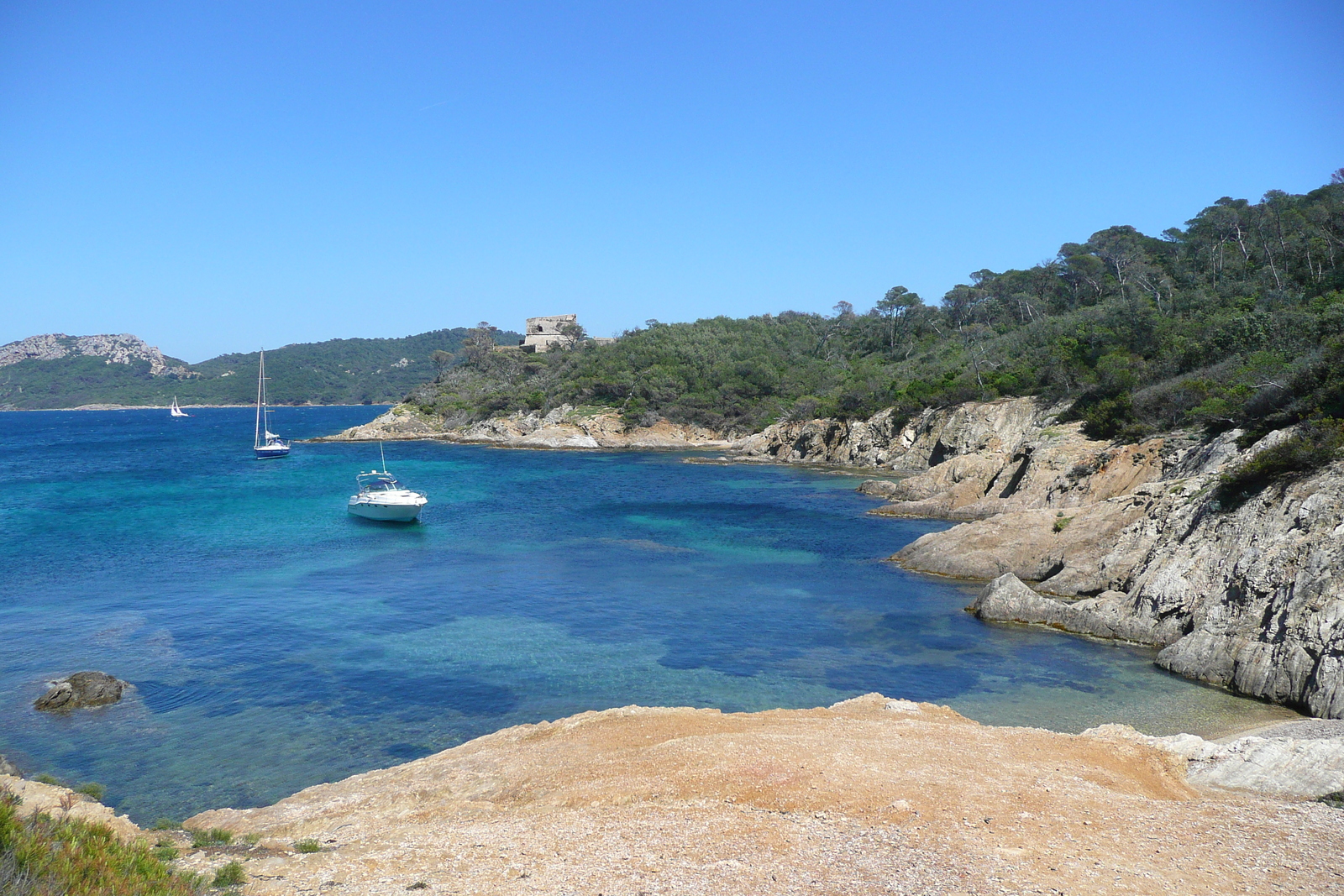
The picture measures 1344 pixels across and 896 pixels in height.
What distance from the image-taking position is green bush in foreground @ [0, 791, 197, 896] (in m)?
6.13

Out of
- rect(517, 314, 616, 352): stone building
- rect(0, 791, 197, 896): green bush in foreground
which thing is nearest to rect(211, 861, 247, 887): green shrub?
rect(0, 791, 197, 896): green bush in foreground

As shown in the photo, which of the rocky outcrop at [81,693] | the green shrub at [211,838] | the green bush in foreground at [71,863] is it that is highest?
the green bush in foreground at [71,863]

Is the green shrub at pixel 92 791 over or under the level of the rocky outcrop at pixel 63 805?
under

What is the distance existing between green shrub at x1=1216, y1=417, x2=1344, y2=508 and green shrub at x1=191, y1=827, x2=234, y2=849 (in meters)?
23.5

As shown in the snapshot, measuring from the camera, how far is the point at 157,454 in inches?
3278

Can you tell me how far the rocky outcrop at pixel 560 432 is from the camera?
88.3m

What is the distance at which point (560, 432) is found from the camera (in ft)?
295

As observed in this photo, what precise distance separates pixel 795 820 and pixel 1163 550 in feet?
57.7

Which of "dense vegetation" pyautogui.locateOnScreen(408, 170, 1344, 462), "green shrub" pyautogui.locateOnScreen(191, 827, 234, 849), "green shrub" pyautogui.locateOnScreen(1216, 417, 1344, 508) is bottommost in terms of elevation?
"green shrub" pyautogui.locateOnScreen(191, 827, 234, 849)

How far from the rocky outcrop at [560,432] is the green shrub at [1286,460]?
64.9 meters

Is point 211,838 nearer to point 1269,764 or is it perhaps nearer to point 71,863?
point 71,863

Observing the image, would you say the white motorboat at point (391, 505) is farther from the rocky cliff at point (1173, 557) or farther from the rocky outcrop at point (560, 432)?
the rocky outcrop at point (560, 432)

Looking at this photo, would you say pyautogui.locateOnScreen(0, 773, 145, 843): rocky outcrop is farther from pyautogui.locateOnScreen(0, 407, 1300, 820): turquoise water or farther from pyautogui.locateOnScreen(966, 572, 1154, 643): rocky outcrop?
pyautogui.locateOnScreen(966, 572, 1154, 643): rocky outcrop

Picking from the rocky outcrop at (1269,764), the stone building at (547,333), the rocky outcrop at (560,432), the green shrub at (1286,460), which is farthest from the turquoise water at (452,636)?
the stone building at (547,333)
